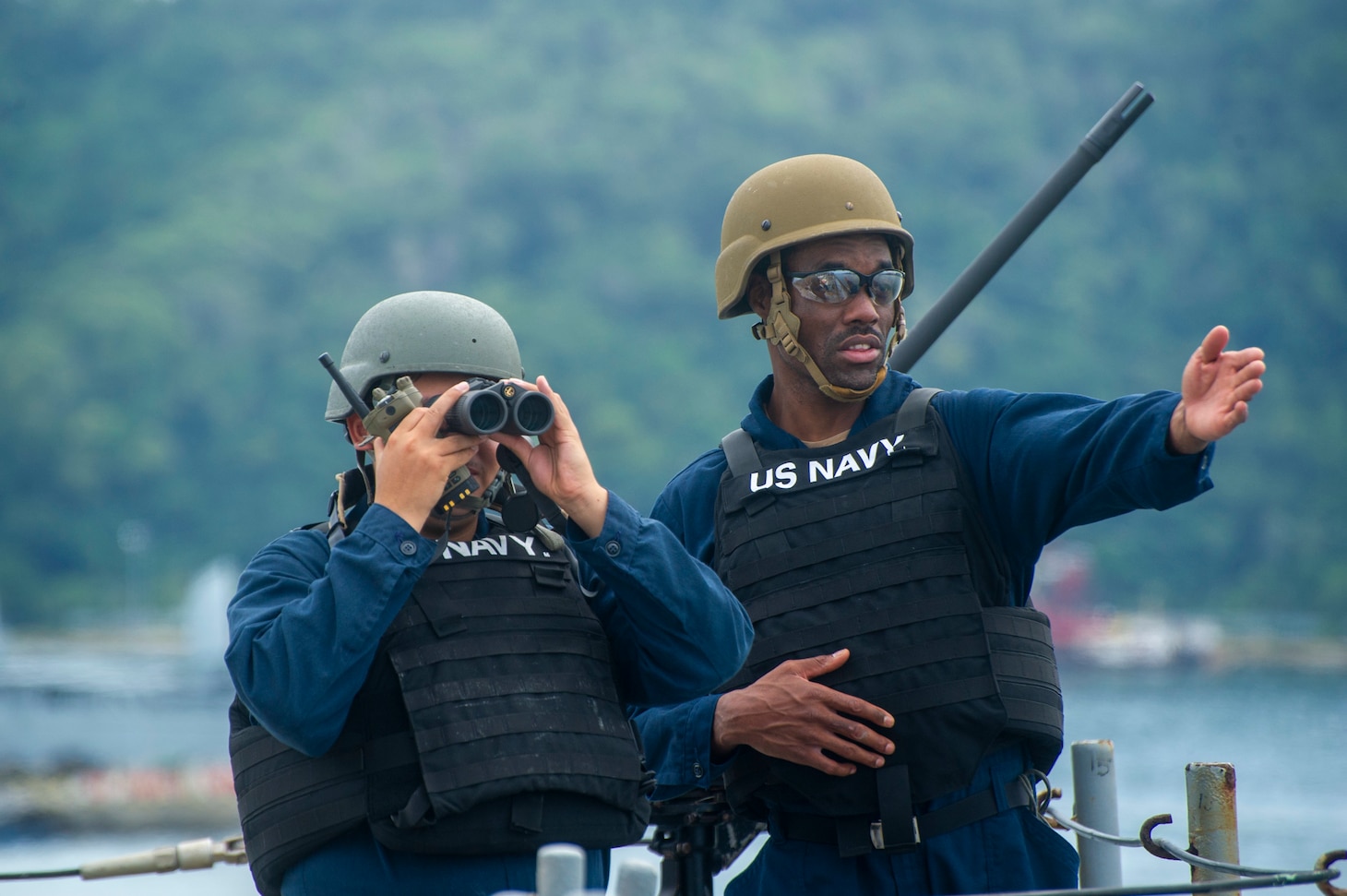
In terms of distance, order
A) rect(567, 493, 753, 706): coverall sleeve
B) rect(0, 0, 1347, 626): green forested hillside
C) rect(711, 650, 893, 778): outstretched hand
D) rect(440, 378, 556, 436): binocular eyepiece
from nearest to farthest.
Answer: rect(440, 378, 556, 436): binocular eyepiece, rect(567, 493, 753, 706): coverall sleeve, rect(711, 650, 893, 778): outstretched hand, rect(0, 0, 1347, 626): green forested hillside

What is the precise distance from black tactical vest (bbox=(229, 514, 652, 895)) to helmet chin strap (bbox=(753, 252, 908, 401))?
3.67 ft

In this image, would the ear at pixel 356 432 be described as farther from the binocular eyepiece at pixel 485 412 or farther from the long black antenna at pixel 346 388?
the binocular eyepiece at pixel 485 412

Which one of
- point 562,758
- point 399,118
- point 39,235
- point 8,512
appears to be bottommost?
point 562,758

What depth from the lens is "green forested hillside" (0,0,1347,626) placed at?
96.1 meters

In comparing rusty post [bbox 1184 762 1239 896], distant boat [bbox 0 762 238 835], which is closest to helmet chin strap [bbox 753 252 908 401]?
rusty post [bbox 1184 762 1239 896]

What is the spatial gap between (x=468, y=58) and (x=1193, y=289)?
62073 millimetres

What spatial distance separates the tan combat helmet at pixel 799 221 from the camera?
451 cm

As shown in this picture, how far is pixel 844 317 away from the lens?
446cm

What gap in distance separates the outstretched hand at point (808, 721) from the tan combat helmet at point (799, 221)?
30.6 inches

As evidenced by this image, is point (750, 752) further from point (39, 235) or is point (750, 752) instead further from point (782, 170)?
point (39, 235)

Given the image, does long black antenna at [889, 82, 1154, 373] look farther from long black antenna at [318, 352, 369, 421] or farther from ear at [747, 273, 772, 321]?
long black antenna at [318, 352, 369, 421]

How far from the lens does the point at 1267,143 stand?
413 feet

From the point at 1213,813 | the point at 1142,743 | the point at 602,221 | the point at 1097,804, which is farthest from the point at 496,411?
the point at 602,221

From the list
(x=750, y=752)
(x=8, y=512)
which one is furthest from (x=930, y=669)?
(x=8, y=512)
